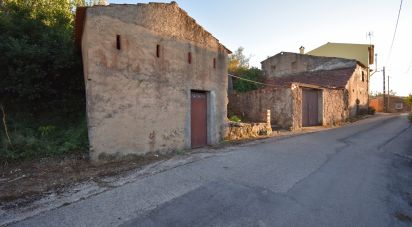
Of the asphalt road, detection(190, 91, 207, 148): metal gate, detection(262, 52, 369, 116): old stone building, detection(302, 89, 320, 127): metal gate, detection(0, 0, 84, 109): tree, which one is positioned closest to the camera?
the asphalt road

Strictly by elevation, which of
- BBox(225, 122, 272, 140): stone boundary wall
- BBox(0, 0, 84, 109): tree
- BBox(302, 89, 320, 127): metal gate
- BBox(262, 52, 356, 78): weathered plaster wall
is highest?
BBox(262, 52, 356, 78): weathered plaster wall

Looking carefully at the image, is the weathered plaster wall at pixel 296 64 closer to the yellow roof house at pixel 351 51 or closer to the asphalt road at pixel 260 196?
the yellow roof house at pixel 351 51

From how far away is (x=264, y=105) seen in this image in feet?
52.0

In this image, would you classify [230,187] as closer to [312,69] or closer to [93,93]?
[93,93]

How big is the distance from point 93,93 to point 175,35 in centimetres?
352

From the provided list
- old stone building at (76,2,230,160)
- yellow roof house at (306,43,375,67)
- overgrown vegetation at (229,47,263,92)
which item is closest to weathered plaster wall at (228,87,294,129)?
overgrown vegetation at (229,47,263,92)

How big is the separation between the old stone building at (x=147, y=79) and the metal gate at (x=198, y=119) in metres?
0.04

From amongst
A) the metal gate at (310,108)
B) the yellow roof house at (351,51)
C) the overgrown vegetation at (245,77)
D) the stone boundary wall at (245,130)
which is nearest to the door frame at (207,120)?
the stone boundary wall at (245,130)

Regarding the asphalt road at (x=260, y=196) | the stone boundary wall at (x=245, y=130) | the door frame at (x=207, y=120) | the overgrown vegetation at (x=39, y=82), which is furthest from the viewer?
the stone boundary wall at (x=245, y=130)

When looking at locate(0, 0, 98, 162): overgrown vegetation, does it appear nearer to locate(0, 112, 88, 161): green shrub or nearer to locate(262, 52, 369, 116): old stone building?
locate(0, 112, 88, 161): green shrub

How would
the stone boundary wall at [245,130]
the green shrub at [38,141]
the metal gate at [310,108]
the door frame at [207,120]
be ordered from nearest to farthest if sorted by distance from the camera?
the green shrub at [38,141] < the door frame at [207,120] < the stone boundary wall at [245,130] < the metal gate at [310,108]

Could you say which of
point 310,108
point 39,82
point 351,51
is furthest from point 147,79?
point 351,51

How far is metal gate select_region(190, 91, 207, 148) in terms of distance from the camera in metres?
9.26

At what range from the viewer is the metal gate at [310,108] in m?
16.3
